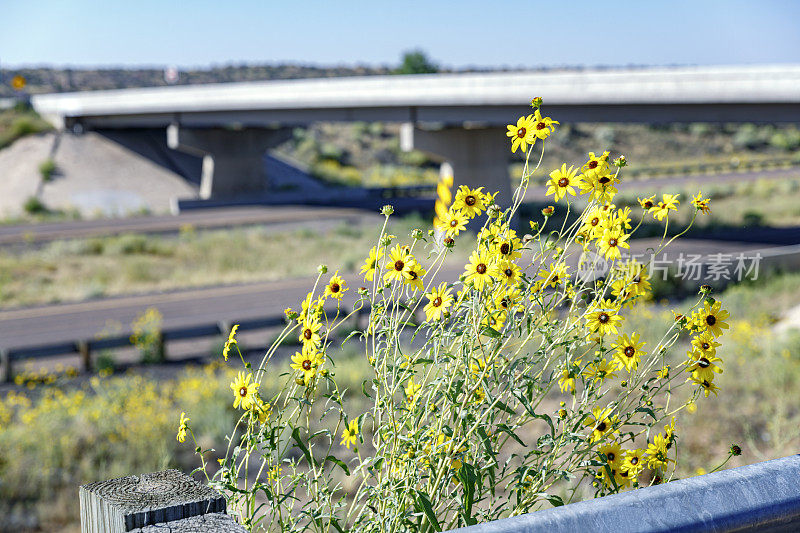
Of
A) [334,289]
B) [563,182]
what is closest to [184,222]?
[334,289]

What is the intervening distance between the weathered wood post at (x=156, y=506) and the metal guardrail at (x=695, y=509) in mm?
826

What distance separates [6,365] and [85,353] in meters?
1.22

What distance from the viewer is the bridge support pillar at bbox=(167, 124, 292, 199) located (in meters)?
43.6

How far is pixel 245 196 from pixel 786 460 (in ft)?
141

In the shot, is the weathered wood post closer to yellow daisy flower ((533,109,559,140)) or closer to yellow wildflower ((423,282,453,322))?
yellow wildflower ((423,282,453,322))

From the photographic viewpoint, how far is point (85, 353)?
45.4ft

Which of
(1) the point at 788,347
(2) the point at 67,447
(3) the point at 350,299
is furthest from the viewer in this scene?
(3) the point at 350,299

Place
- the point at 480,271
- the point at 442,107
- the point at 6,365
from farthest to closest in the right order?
the point at 442,107 < the point at 6,365 < the point at 480,271

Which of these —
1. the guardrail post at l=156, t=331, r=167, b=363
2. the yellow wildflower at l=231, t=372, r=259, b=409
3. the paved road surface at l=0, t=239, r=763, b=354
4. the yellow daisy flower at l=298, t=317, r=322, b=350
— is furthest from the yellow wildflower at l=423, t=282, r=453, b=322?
the paved road surface at l=0, t=239, r=763, b=354

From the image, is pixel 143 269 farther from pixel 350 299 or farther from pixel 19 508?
pixel 19 508

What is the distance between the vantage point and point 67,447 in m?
8.52

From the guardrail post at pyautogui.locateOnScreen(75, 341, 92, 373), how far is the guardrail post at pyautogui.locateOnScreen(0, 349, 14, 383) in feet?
3.48

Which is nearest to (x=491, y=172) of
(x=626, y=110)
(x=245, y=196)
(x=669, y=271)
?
(x=626, y=110)

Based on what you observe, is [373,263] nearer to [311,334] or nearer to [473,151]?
[311,334]
